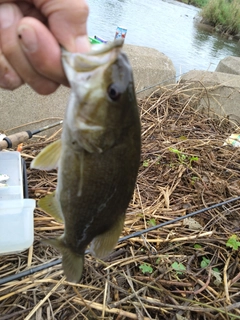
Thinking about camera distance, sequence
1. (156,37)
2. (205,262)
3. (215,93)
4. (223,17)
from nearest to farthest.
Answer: (205,262) → (215,93) → (156,37) → (223,17)

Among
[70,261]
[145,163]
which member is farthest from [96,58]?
[145,163]

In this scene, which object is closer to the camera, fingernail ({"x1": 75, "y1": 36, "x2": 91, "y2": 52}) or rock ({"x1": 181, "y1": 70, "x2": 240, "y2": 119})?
fingernail ({"x1": 75, "y1": 36, "x2": 91, "y2": 52})

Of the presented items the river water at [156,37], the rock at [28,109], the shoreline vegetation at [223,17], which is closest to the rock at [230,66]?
the river water at [156,37]

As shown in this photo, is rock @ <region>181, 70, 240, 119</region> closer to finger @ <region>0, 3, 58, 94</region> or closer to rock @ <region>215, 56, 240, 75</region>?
rock @ <region>215, 56, 240, 75</region>

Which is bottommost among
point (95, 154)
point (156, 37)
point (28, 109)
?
point (156, 37)

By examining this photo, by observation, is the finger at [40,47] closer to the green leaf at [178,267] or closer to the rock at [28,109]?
the green leaf at [178,267]

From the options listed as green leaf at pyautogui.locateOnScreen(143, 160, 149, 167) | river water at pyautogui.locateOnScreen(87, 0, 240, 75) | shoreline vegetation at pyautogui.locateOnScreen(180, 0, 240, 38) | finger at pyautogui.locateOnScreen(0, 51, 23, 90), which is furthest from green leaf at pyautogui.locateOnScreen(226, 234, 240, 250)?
shoreline vegetation at pyautogui.locateOnScreen(180, 0, 240, 38)

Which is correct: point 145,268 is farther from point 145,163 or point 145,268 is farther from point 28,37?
point 28,37
